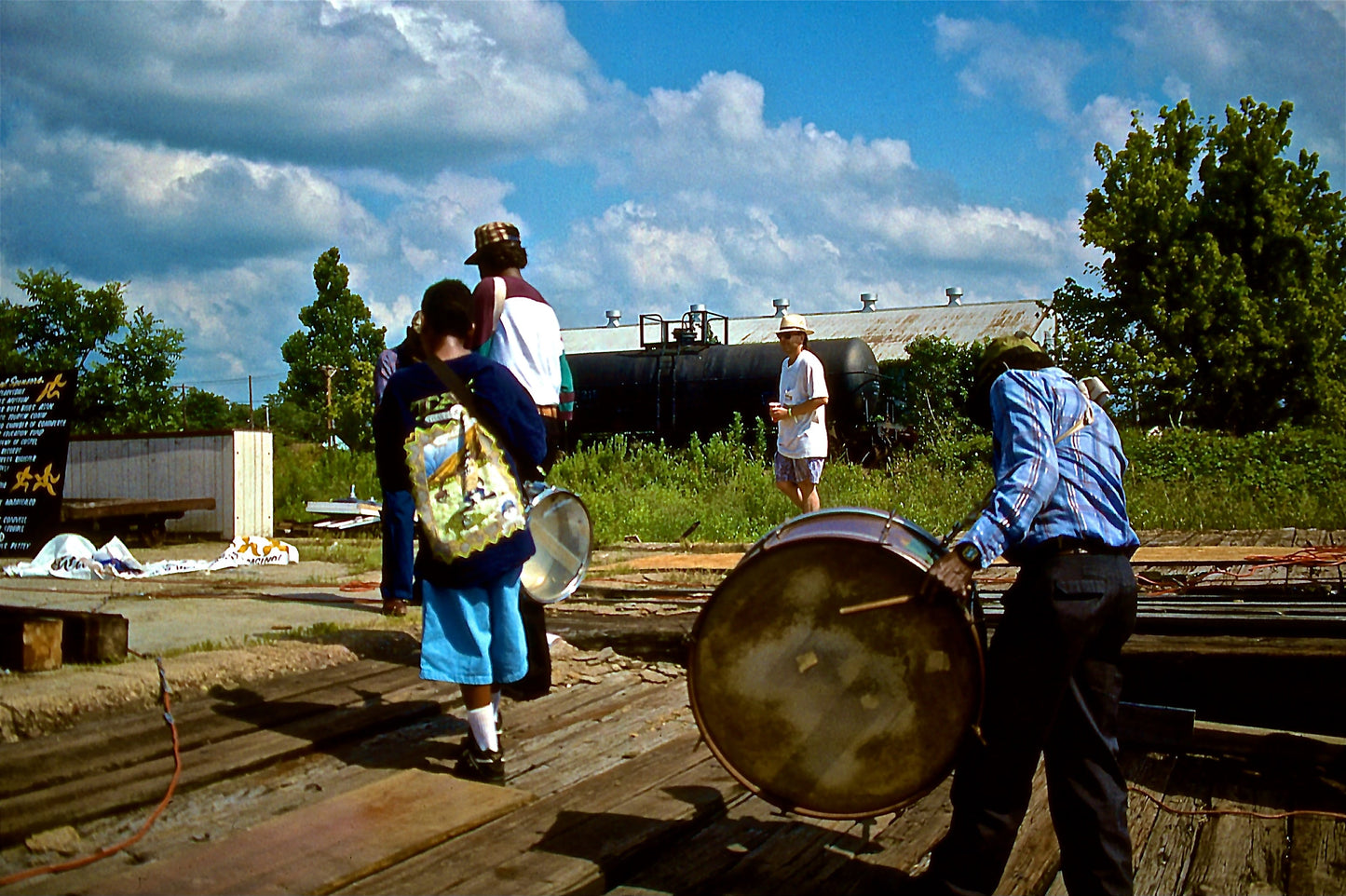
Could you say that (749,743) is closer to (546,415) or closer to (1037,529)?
(1037,529)

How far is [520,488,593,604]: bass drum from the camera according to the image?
526cm

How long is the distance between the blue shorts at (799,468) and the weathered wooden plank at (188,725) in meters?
4.72

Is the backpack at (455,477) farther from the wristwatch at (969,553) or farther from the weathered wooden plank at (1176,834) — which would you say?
the weathered wooden plank at (1176,834)

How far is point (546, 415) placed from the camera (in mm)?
5195

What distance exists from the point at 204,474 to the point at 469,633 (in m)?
9.45

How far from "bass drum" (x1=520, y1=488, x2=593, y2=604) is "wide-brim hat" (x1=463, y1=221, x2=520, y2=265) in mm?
1149

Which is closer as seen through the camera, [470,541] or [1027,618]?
[1027,618]

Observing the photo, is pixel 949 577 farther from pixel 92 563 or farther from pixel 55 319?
pixel 55 319

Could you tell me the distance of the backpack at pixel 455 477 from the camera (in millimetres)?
3957

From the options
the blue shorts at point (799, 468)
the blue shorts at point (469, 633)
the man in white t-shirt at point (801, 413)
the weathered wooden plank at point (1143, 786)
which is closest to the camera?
the weathered wooden plank at point (1143, 786)

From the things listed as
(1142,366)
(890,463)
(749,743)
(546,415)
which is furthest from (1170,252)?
(749,743)

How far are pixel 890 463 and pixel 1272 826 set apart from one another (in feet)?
46.1

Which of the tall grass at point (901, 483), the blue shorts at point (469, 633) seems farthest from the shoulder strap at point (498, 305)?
the tall grass at point (901, 483)

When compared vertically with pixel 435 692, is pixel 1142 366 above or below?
above
